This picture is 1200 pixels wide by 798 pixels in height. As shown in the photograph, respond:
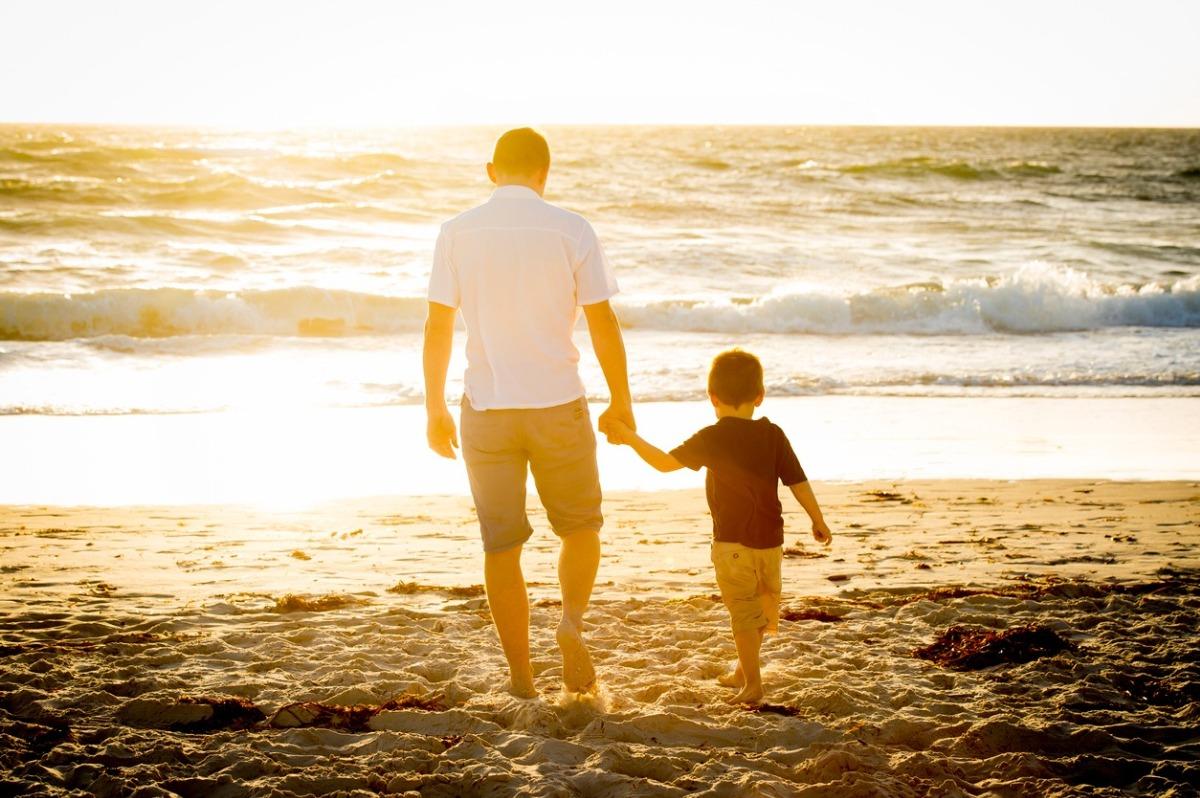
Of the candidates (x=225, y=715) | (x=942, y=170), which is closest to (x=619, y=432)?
(x=225, y=715)

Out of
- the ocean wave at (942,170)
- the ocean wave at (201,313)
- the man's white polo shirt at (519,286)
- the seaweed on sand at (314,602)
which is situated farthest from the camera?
the ocean wave at (942,170)

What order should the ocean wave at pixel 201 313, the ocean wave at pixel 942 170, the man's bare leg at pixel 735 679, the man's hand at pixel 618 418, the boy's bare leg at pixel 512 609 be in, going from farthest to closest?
the ocean wave at pixel 942 170
the ocean wave at pixel 201 313
the man's bare leg at pixel 735 679
the boy's bare leg at pixel 512 609
the man's hand at pixel 618 418

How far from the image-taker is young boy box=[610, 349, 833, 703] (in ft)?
12.3

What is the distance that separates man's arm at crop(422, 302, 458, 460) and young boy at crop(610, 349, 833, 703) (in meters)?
0.69

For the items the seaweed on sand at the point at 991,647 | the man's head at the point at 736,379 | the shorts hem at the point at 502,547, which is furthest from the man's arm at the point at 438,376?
the seaweed on sand at the point at 991,647

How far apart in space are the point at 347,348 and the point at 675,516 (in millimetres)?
8776

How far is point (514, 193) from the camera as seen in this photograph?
358 cm

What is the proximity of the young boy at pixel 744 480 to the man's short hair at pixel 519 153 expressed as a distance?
0.91 m

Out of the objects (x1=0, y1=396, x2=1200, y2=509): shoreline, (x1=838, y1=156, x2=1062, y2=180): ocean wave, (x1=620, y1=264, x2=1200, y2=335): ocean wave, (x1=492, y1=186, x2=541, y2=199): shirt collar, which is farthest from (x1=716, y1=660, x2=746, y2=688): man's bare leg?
(x1=838, y1=156, x2=1062, y2=180): ocean wave

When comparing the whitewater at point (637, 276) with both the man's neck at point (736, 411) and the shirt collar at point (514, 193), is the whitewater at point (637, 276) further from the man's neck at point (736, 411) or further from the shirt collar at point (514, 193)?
the shirt collar at point (514, 193)

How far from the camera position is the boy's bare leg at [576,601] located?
3701 millimetres

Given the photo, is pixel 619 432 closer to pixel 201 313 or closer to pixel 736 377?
pixel 736 377

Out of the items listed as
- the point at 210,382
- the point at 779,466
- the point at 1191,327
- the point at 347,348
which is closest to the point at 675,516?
the point at 779,466

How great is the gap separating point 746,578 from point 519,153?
1.64 metres
